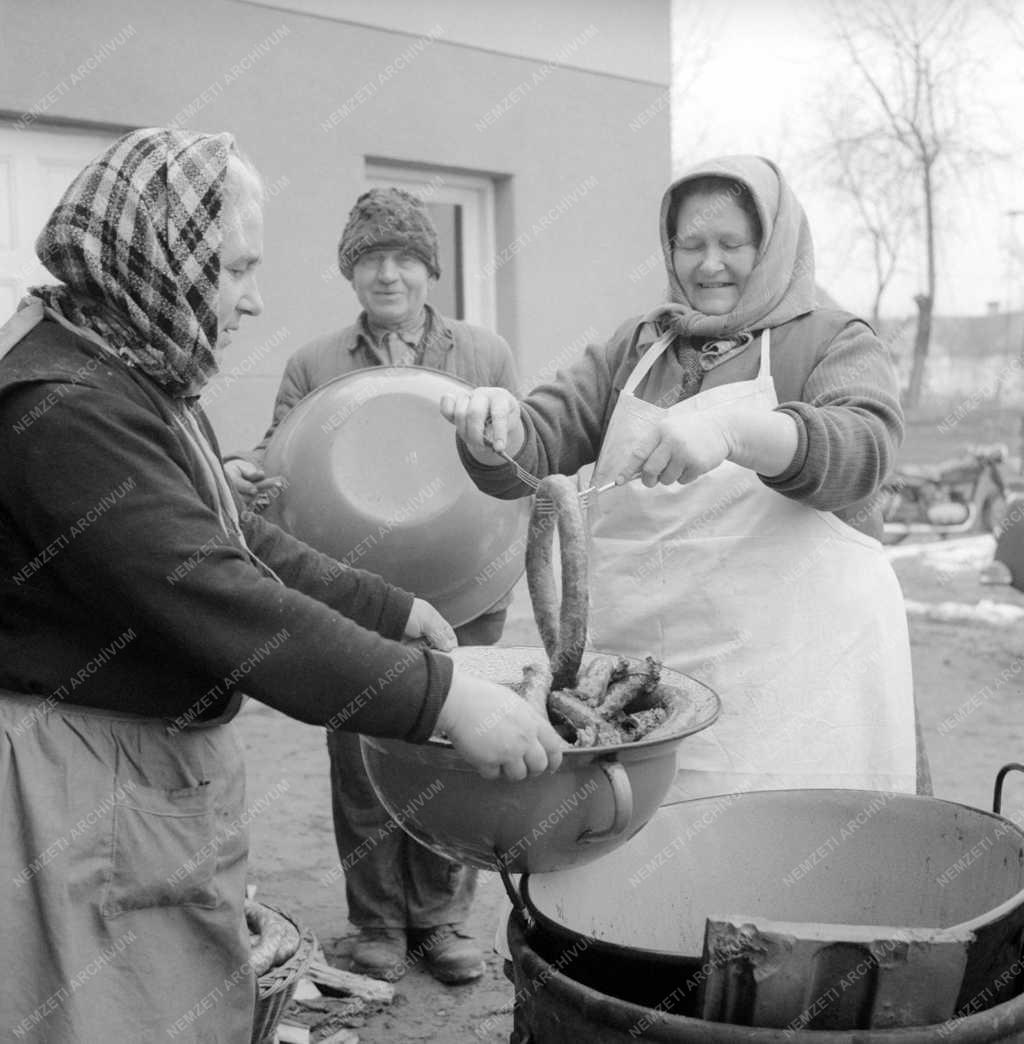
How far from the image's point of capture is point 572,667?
6.56 feet

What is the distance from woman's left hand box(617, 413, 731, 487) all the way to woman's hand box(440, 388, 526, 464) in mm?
305

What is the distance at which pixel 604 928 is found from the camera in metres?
2.23

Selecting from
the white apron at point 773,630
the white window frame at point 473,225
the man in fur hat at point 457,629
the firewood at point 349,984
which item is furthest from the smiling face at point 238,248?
the white window frame at point 473,225

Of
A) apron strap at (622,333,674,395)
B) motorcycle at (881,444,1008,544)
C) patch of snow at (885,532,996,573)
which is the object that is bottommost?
patch of snow at (885,532,996,573)

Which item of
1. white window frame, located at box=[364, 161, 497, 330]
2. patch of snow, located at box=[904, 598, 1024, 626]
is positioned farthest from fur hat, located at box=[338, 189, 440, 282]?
patch of snow, located at box=[904, 598, 1024, 626]

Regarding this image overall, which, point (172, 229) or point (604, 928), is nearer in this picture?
point (172, 229)

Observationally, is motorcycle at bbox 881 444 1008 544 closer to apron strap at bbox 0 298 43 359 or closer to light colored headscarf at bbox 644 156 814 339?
light colored headscarf at bbox 644 156 814 339

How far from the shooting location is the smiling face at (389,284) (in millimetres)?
3752

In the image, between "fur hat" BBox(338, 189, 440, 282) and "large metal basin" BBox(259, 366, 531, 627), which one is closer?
"large metal basin" BBox(259, 366, 531, 627)

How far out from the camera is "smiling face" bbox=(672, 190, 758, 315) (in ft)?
8.34

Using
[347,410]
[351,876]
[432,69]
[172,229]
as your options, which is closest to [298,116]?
[432,69]

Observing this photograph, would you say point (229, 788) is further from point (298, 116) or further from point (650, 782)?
point (298, 116)

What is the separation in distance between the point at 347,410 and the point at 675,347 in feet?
3.09

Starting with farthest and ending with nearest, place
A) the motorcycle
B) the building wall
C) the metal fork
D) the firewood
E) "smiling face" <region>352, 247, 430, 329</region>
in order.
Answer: the motorcycle
the building wall
"smiling face" <region>352, 247, 430, 329</region>
the firewood
the metal fork
